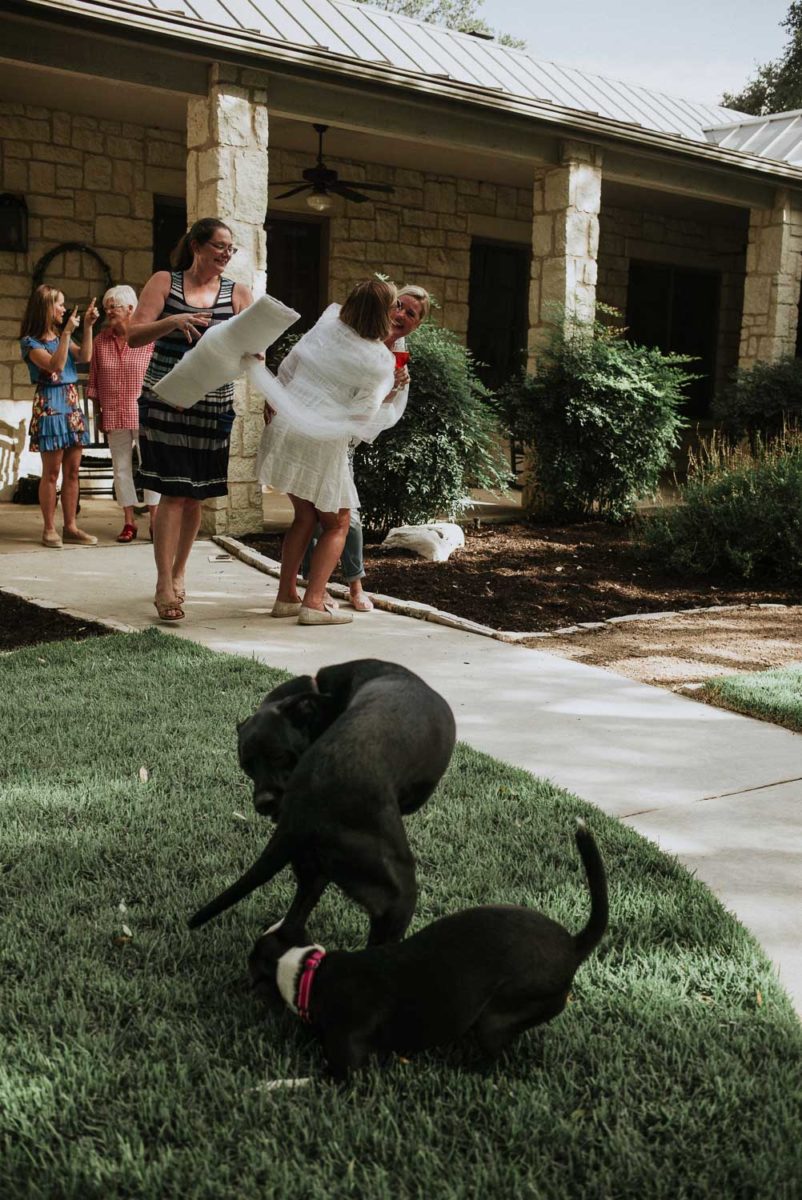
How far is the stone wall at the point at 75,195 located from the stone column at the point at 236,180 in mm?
2537

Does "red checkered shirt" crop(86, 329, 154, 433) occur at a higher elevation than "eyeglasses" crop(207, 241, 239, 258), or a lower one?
lower

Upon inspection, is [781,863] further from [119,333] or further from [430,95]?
[430,95]

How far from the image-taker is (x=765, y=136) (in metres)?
13.3

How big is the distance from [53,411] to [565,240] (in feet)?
16.2

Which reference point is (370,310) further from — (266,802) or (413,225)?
(413,225)

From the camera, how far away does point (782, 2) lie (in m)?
32.3

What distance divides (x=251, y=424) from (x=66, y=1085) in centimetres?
690

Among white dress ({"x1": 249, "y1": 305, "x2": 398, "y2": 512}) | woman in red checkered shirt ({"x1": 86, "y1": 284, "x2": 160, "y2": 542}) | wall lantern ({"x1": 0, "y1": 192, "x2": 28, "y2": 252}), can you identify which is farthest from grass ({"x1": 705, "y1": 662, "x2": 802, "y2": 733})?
wall lantern ({"x1": 0, "y1": 192, "x2": 28, "y2": 252})

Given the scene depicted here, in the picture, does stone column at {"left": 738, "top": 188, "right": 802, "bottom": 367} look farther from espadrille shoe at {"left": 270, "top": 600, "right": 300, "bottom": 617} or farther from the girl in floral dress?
espadrille shoe at {"left": 270, "top": 600, "right": 300, "bottom": 617}

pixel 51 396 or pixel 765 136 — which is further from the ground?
pixel 765 136

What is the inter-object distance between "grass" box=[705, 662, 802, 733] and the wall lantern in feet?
25.8

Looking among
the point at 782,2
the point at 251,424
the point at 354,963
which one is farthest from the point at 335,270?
the point at 782,2

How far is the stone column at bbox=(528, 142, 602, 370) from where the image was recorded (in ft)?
33.4

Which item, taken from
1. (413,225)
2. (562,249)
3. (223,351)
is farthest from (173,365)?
(413,225)
